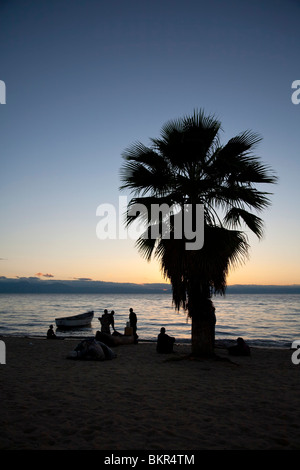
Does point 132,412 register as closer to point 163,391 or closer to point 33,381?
point 163,391

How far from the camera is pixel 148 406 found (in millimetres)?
5938

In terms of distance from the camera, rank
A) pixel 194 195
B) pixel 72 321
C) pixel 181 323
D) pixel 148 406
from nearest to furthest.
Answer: pixel 148 406, pixel 194 195, pixel 72 321, pixel 181 323

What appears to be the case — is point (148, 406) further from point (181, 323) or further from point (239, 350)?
point (181, 323)

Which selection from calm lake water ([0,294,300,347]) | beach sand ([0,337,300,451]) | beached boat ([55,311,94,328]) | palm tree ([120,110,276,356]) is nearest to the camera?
beach sand ([0,337,300,451])

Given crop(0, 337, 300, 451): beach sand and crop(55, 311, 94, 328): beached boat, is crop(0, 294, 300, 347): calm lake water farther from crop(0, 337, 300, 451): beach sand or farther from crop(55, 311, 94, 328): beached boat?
crop(0, 337, 300, 451): beach sand

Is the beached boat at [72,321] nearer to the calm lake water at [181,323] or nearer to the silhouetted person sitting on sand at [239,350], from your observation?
the calm lake water at [181,323]

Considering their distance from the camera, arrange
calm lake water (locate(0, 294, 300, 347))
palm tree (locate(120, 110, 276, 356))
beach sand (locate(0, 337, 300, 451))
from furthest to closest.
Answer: calm lake water (locate(0, 294, 300, 347))
palm tree (locate(120, 110, 276, 356))
beach sand (locate(0, 337, 300, 451))

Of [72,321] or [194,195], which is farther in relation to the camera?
[72,321]

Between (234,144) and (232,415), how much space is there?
26.7 ft

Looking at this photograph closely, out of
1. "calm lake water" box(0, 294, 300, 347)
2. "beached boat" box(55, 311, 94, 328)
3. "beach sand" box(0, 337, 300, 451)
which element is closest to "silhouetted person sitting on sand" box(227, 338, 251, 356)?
"beach sand" box(0, 337, 300, 451)

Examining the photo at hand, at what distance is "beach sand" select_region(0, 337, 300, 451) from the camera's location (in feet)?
14.3

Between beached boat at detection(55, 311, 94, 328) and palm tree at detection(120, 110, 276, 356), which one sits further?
beached boat at detection(55, 311, 94, 328)

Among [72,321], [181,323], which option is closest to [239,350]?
[72,321]

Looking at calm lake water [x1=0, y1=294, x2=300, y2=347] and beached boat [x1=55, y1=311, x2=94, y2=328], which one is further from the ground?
beached boat [x1=55, y1=311, x2=94, y2=328]
